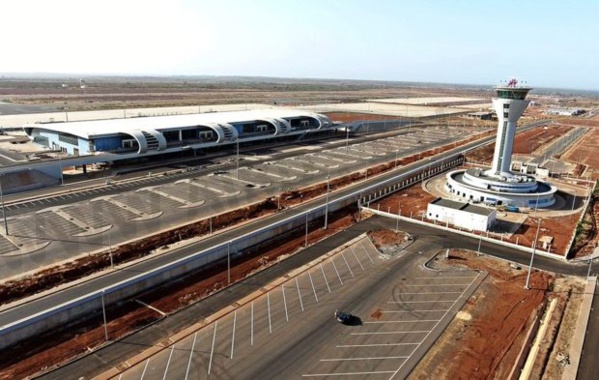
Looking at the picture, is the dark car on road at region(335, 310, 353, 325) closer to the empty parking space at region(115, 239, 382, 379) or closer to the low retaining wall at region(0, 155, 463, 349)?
the empty parking space at region(115, 239, 382, 379)

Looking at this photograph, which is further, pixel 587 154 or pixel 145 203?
pixel 587 154

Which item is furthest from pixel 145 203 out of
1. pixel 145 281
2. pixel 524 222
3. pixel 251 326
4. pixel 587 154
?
pixel 587 154

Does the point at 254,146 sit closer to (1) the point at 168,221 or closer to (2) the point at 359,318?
(1) the point at 168,221

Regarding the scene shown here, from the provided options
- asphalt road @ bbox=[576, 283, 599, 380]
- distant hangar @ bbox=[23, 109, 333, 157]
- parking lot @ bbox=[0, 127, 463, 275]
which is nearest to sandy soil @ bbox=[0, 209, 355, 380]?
parking lot @ bbox=[0, 127, 463, 275]

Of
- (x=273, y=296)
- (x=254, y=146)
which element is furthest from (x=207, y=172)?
(x=273, y=296)

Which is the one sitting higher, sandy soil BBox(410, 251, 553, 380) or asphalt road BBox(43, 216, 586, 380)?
asphalt road BBox(43, 216, 586, 380)

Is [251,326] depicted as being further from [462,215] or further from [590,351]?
[462,215]

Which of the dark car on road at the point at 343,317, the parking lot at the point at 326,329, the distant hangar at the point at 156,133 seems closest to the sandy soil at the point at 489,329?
the parking lot at the point at 326,329

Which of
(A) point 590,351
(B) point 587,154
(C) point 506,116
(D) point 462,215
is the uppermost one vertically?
(C) point 506,116
